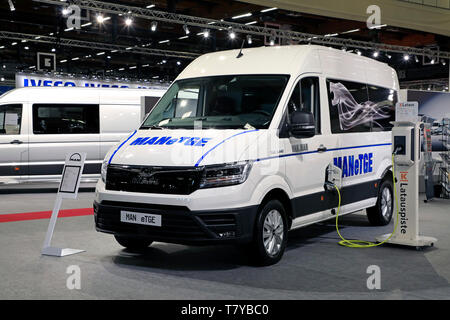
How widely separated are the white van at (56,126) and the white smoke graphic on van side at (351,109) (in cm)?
592

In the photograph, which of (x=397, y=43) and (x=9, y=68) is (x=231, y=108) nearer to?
(x=397, y=43)

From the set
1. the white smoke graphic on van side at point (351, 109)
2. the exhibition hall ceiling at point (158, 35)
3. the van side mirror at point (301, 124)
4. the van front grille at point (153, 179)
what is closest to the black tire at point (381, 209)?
the white smoke graphic on van side at point (351, 109)

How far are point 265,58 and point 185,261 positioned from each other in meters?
2.33

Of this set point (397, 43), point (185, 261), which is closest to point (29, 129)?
point (185, 261)

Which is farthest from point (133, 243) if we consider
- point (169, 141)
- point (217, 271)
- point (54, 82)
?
point (54, 82)

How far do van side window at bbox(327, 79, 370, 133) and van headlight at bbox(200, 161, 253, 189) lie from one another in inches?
71.0

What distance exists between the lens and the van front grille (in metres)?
4.73

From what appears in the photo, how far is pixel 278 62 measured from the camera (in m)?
5.73

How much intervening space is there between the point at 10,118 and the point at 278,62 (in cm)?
747

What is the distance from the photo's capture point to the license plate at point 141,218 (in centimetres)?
484

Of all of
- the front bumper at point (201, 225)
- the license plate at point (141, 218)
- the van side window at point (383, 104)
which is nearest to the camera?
the front bumper at point (201, 225)

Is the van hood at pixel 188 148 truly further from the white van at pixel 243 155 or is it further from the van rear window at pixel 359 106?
the van rear window at pixel 359 106

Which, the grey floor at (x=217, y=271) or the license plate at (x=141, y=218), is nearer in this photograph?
the grey floor at (x=217, y=271)

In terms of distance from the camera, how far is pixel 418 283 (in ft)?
15.5
